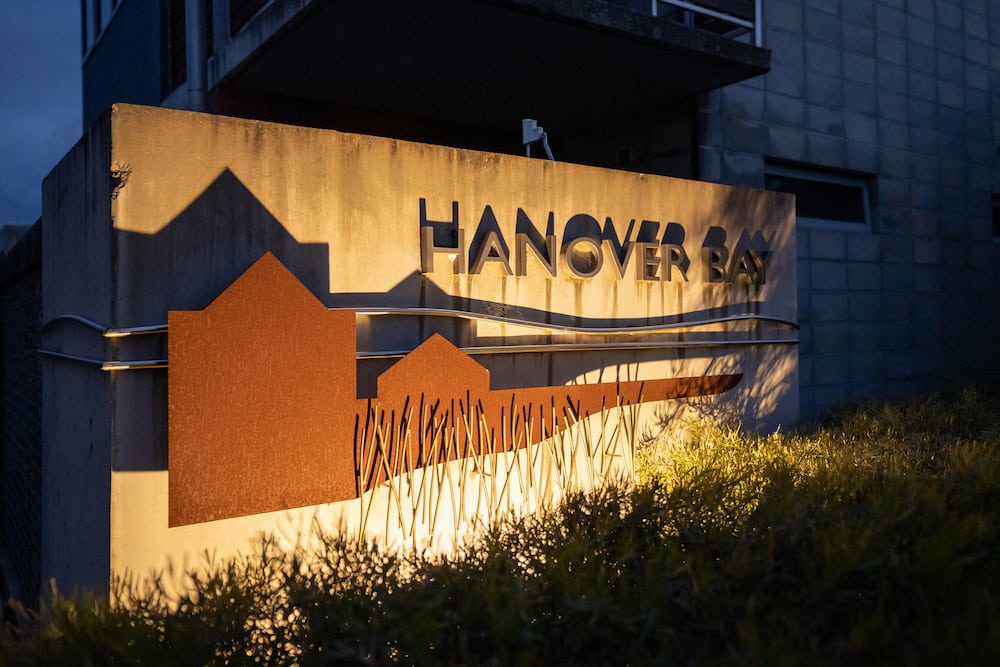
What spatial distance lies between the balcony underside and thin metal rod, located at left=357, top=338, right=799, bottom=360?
286cm

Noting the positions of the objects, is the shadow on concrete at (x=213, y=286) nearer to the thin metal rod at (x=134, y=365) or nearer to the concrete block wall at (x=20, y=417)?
the thin metal rod at (x=134, y=365)

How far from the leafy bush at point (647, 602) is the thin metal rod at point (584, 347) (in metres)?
1.42

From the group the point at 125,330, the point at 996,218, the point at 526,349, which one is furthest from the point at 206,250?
the point at 996,218

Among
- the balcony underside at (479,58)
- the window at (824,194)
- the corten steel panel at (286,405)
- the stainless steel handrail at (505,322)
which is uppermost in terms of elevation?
the balcony underside at (479,58)

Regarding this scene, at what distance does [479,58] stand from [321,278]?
13.0ft

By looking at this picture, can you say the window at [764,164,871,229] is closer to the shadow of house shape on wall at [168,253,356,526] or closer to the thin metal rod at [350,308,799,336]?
the thin metal rod at [350,308,799,336]

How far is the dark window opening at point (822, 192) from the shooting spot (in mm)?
10273

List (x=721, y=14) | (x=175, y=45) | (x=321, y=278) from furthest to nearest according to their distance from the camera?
1. (x=175, y=45)
2. (x=721, y=14)
3. (x=321, y=278)

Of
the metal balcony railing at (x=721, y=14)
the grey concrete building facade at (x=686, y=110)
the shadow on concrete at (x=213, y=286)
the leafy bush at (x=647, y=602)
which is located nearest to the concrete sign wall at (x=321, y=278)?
the shadow on concrete at (x=213, y=286)

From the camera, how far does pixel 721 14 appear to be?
884 centimetres

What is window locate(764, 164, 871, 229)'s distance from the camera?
33.7 feet

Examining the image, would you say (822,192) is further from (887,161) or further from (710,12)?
(710,12)

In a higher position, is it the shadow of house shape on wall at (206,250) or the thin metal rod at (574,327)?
the shadow of house shape on wall at (206,250)

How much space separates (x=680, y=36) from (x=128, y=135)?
5.37 m
